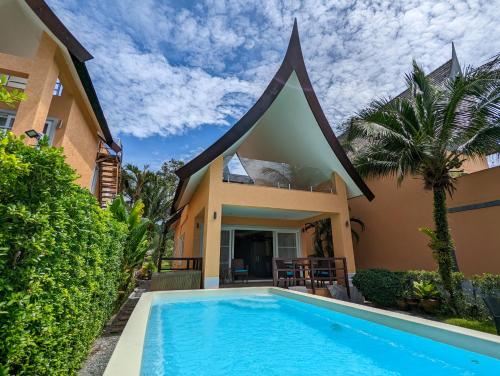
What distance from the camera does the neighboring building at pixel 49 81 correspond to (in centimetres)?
685

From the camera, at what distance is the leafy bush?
9.54 metres

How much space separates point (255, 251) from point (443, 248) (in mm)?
12167

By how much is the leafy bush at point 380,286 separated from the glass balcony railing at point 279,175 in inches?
170

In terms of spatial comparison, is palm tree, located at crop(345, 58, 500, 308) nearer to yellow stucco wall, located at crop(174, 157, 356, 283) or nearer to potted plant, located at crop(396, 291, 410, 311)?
potted plant, located at crop(396, 291, 410, 311)

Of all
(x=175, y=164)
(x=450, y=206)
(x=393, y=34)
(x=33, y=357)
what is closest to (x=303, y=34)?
(x=393, y=34)

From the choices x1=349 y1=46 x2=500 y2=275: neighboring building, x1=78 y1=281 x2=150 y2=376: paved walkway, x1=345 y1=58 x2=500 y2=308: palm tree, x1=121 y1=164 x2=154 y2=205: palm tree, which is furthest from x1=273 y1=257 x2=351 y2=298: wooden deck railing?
x1=121 y1=164 x2=154 y2=205: palm tree

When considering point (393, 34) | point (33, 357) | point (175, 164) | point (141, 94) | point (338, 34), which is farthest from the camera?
point (175, 164)

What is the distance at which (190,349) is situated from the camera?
4965mm

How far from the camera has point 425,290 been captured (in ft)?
29.1

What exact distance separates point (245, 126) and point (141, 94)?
22.9 ft

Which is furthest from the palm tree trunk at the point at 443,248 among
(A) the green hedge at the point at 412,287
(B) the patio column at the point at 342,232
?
(B) the patio column at the point at 342,232

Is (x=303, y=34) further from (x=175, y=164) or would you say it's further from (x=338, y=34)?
(x=175, y=164)

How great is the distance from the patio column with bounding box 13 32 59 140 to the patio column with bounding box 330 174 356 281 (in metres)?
11.7

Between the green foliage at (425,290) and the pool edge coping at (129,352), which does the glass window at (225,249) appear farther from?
the pool edge coping at (129,352)
